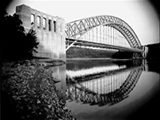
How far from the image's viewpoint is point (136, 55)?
173 feet

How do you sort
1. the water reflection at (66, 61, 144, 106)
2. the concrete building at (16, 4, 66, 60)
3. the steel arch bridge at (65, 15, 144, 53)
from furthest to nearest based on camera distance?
the steel arch bridge at (65, 15, 144, 53) < the concrete building at (16, 4, 66, 60) < the water reflection at (66, 61, 144, 106)

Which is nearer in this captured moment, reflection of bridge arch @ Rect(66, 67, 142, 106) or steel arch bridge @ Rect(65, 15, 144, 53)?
reflection of bridge arch @ Rect(66, 67, 142, 106)

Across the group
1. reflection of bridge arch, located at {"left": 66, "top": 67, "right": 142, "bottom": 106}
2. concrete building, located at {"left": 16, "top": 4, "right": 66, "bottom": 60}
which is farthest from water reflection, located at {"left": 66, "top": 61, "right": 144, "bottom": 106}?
concrete building, located at {"left": 16, "top": 4, "right": 66, "bottom": 60}

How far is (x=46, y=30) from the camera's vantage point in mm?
16453

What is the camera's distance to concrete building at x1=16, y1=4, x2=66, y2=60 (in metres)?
13.7

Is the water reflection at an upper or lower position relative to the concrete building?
lower

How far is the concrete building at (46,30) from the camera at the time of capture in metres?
13.7

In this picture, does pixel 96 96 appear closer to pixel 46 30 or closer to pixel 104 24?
pixel 46 30

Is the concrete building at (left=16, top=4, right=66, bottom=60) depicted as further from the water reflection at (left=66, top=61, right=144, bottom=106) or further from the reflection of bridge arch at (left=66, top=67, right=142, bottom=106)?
the reflection of bridge arch at (left=66, top=67, right=142, bottom=106)

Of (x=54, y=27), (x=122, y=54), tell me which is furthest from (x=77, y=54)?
(x=54, y=27)

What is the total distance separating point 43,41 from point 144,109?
1425 cm

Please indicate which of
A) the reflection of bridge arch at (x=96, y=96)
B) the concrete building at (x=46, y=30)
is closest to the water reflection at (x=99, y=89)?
the reflection of bridge arch at (x=96, y=96)

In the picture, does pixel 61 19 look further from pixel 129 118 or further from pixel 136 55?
pixel 136 55

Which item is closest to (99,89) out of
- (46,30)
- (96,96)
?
(96,96)
